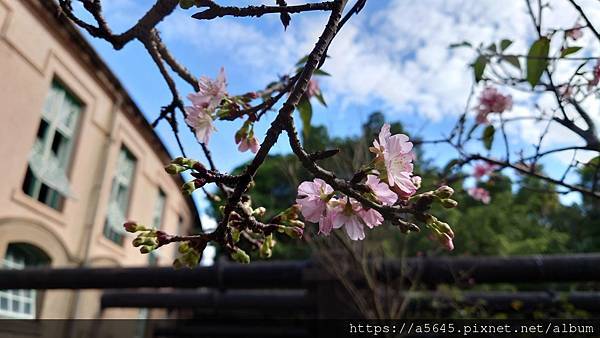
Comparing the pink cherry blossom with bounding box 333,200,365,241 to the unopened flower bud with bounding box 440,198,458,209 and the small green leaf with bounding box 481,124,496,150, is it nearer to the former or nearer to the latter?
the unopened flower bud with bounding box 440,198,458,209

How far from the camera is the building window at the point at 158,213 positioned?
36.1 ft

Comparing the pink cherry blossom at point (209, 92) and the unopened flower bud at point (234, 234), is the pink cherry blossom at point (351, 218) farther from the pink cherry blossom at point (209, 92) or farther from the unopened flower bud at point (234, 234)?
the pink cherry blossom at point (209, 92)

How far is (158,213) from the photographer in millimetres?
11406

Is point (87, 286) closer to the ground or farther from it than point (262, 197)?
closer to the ground

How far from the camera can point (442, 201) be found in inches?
30.3

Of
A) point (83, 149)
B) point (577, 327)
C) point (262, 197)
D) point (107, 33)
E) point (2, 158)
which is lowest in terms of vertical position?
point (577, 327)

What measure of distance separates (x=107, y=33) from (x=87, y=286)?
3594 mm

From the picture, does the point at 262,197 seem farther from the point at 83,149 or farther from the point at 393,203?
the point at 393,203

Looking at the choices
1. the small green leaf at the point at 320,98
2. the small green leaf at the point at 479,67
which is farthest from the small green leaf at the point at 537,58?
the small green leaf at the point at 320,98

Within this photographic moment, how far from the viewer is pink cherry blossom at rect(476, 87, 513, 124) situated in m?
2.36

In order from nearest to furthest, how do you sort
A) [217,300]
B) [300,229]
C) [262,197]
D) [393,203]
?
[393,203], [300,229], [217,300], [262,197]

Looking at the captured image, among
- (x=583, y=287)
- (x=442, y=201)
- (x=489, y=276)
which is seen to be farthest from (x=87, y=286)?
(x=583, y=287)

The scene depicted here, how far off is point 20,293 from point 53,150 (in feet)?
8.11

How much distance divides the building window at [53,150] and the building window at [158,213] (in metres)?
3.62
